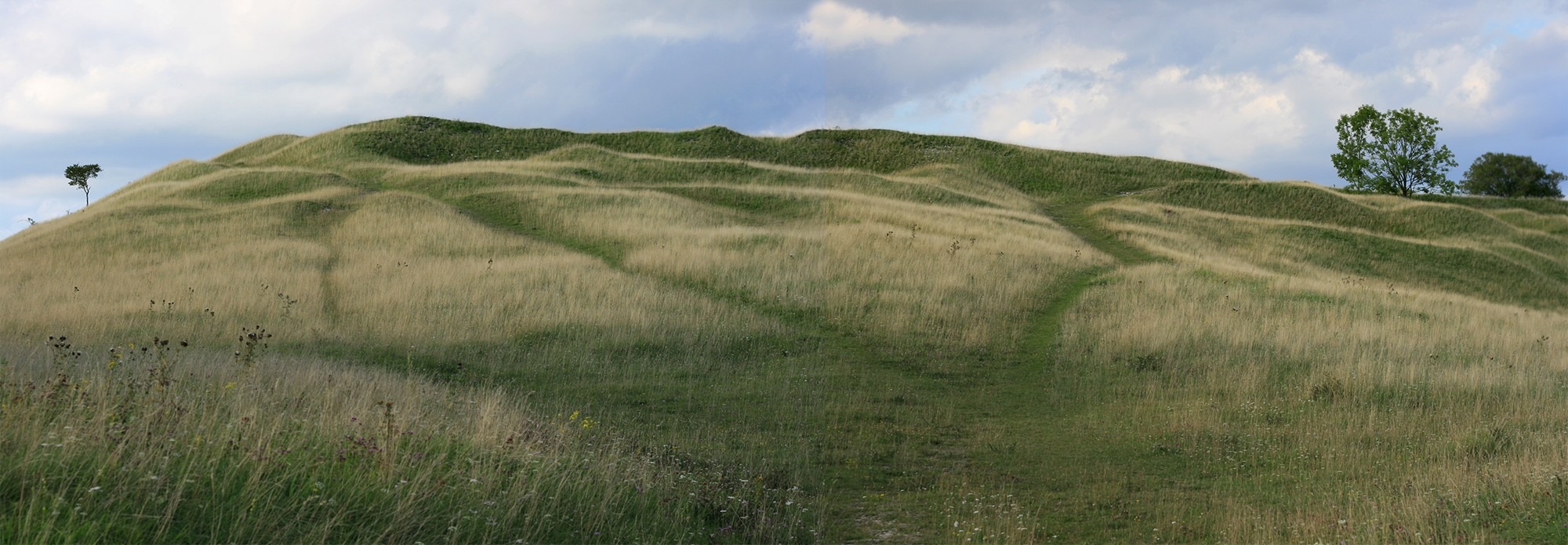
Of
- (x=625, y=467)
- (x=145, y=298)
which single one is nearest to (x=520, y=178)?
(x=145, y=298)

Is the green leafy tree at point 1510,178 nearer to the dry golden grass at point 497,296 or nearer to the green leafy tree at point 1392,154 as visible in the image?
the green leafy tree at point 1392,154

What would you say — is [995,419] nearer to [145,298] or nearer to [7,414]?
[7,414]

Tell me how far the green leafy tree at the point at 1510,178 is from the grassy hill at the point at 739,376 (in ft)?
152

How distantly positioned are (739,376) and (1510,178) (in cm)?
8656

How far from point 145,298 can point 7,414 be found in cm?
1611

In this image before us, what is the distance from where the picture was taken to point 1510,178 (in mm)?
79562

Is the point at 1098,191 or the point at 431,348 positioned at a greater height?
the point at 1098,191

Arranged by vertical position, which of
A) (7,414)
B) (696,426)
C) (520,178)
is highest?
(520,178)

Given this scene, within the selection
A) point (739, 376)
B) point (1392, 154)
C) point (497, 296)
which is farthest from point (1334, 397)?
point (1392, 154)

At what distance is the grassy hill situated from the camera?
314 inches

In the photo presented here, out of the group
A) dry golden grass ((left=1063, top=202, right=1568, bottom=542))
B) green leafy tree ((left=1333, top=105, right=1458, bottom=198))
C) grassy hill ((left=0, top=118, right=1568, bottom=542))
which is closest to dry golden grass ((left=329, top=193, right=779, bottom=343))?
grassy hill ((left=0, top=118, right=1568, bottom=542))

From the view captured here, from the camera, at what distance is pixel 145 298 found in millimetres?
21344

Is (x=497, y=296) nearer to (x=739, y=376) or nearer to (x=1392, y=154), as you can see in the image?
(x=739, y=376)

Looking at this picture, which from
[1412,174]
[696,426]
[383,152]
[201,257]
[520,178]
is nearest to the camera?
[696,426]
